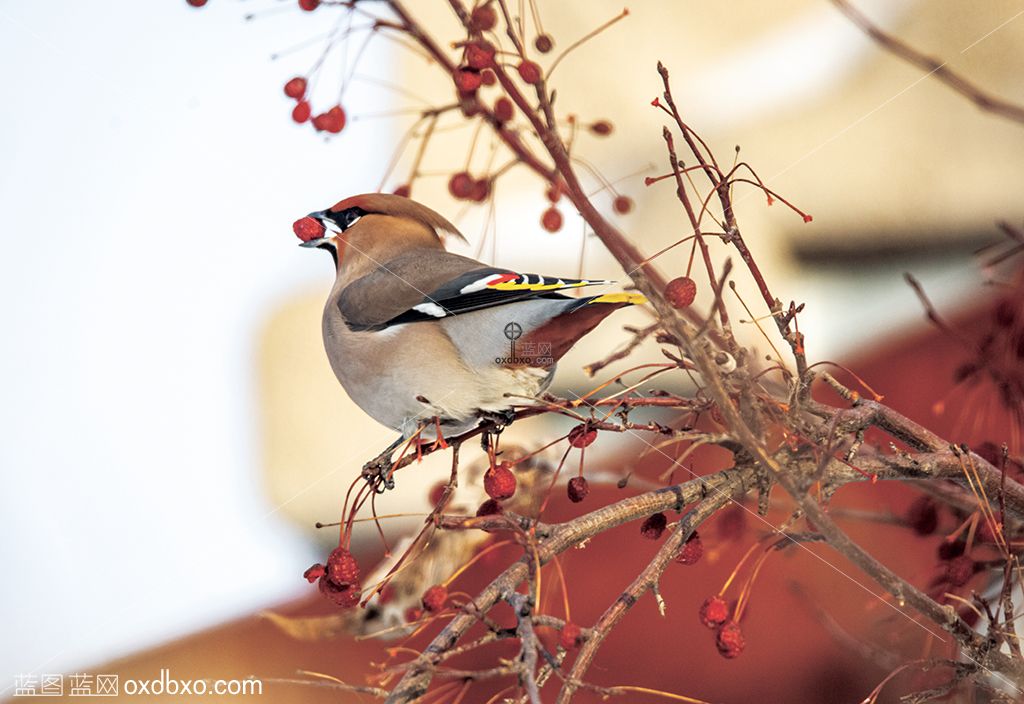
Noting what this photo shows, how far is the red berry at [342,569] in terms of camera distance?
60 centimetres

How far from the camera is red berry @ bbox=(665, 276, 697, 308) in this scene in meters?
0.50

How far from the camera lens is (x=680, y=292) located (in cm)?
50

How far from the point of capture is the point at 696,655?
1071mm

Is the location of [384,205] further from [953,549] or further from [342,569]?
[953,549]

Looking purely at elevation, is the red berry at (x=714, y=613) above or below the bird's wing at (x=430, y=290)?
below

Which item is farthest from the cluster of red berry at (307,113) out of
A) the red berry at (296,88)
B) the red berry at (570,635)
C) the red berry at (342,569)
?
the red berry at (570,635)

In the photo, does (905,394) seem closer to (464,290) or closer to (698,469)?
(698,469)

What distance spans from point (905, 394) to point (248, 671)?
2.57 feet

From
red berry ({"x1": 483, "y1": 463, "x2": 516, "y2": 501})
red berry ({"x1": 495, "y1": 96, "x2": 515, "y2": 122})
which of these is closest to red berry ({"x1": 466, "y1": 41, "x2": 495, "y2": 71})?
red berry ({"x1": 495, "y1": 96, "x2": 515, "y2": 122})

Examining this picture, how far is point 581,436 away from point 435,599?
118 mm

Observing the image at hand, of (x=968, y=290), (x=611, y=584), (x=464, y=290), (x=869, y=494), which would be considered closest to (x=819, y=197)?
(x=968, y=290)

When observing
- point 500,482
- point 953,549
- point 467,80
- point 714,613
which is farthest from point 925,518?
point 467,80

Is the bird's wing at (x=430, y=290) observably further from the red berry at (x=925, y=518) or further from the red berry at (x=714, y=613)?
the red berry at (x=925, y=518)

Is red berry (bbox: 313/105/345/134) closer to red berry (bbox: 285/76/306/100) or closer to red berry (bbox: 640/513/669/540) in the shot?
red berry (bbox: 285/76/306/100)
